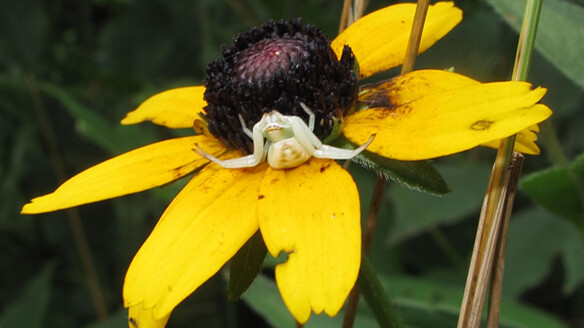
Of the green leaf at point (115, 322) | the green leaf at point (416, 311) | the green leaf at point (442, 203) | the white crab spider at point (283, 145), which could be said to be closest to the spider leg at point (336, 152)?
the white crab spider at point (283, 145)

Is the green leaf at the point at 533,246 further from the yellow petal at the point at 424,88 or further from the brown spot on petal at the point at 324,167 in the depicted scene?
the brown spot on petal at the point at 324,167

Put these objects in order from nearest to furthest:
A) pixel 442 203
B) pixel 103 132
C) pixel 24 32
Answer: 1. pixel 103 132
2. pixel 442 203
3. pixel 24 32

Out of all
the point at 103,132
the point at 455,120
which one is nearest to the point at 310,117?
the point at 455,120

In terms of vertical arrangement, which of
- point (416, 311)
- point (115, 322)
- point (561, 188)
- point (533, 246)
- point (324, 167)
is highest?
point (324, 167)

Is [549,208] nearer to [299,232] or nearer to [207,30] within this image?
[299,232]

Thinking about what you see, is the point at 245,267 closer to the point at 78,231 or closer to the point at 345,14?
the point at 345,14

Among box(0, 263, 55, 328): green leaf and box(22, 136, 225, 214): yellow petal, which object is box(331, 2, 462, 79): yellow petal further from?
box(0, 263, 55, 328): green leaf
